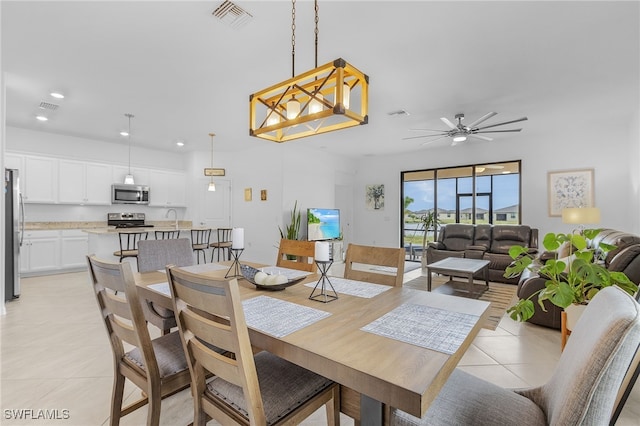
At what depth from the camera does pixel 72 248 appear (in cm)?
578

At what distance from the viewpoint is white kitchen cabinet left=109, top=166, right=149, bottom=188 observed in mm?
6445

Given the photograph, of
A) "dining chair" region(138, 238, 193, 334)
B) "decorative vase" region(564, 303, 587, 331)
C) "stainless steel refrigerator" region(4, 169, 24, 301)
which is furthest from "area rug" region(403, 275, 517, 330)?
"stainless steel refrigerator" region(4, 169, 24, 301)

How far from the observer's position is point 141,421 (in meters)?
1.74

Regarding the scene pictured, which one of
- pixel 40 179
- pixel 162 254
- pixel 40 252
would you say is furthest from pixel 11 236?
pixel 162 254

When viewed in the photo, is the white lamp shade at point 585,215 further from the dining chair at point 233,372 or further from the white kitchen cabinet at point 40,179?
the white kitchen cabinet at point 40,179

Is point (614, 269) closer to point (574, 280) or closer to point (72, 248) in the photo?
point (574, 280)

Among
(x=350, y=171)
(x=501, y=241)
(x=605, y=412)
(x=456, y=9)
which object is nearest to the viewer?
(x=605, y=412)

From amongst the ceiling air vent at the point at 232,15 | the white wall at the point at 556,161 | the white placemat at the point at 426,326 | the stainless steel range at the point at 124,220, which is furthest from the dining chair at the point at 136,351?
the white wall at the point at 556,161

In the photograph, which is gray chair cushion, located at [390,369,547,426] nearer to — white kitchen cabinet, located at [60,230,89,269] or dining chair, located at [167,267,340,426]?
dining chair, located at [167,267,340,426]

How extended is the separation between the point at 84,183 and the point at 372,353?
23.0ft

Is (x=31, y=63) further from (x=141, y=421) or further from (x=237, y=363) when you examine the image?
(x=237, y=363)

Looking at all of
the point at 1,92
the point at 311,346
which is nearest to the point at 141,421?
the point at 311,346

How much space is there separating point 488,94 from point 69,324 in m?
5.50

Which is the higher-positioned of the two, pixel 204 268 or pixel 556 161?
pixel 556 161
